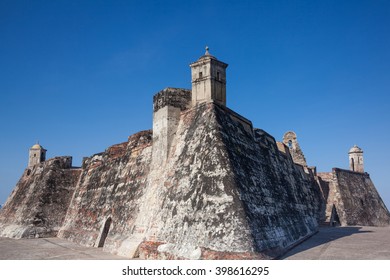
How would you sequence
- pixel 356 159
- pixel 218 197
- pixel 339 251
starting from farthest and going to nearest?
pixel 356 159 < pixel 339 251 < pixel 218 197

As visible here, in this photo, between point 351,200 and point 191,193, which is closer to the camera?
point 191,193

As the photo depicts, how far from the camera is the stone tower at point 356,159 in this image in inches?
1395

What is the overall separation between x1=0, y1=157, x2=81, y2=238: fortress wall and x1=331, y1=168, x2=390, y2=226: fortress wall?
19850 mm

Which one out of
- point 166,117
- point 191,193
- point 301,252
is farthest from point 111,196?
point 301,252

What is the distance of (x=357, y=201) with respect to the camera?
30.4 metres

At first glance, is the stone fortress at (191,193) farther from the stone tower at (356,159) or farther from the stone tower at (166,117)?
the stone tower at (356,159)

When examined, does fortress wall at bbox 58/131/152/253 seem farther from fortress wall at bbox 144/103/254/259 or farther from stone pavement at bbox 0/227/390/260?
fortress wall at bbox 144/103/254/259

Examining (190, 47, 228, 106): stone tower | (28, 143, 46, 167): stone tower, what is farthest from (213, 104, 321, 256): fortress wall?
(28, 143, 46, 167): stone tower

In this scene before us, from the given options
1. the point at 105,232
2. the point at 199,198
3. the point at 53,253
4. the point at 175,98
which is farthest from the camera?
the point at 105,232

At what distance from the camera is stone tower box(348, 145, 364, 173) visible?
35438mm

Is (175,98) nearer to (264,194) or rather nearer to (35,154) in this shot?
(264,194)

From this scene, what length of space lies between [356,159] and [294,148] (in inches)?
374

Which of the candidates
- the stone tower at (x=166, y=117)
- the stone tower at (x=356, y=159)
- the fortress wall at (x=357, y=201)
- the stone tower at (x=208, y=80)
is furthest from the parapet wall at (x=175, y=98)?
the stone tower at (x=356, y=159)

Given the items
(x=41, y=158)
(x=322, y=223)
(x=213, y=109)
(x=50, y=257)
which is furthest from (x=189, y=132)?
(x=41, y=158)
